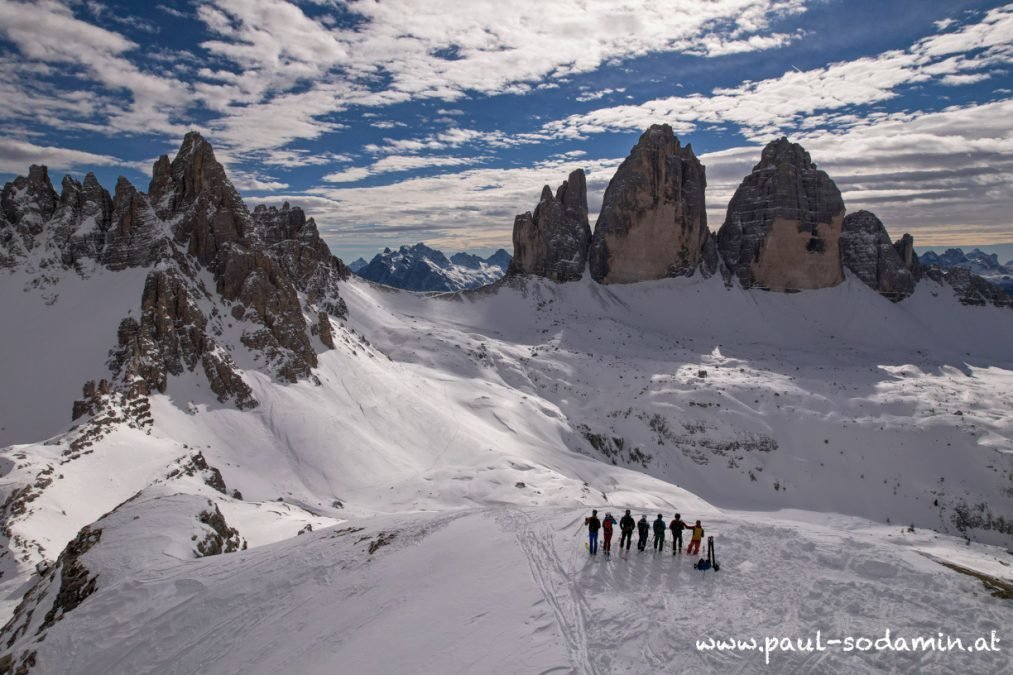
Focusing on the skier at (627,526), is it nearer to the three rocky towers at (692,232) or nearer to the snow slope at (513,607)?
the snow slope at (513,607)

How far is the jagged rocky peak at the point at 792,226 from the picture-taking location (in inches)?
3642

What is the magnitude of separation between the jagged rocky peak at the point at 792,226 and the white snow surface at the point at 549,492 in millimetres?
5250

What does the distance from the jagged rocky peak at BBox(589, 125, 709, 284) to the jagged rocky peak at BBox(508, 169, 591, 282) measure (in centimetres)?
325

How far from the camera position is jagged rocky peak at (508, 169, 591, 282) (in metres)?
93.9

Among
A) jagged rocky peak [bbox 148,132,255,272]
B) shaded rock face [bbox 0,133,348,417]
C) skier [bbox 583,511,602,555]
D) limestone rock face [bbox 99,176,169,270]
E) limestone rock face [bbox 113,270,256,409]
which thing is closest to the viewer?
skier [bbox 583,511,602,555]

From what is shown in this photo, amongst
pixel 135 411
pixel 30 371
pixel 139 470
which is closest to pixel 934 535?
pixel 139 470

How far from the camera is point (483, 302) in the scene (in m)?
87.4

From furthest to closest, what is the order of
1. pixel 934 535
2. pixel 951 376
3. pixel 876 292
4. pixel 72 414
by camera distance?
pixel 876 292 → pixel 951 376 → pixel 934 535 → pixel 72 414

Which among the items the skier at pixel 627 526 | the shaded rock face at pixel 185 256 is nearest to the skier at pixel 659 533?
the skier at pixel 627 526

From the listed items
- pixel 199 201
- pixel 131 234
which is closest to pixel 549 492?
pixel 199 201

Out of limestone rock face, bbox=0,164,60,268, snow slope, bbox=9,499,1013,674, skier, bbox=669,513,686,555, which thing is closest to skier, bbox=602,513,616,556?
snow slope, bbox=9,499,1013,674

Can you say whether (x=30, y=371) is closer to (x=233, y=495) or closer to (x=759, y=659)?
(x=233, y=495)

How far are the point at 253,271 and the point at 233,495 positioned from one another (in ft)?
68.0

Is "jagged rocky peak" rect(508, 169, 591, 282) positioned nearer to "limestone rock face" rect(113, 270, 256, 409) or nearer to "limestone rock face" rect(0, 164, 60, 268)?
"limestone rock face" rect(113, 270, 256, 409)
